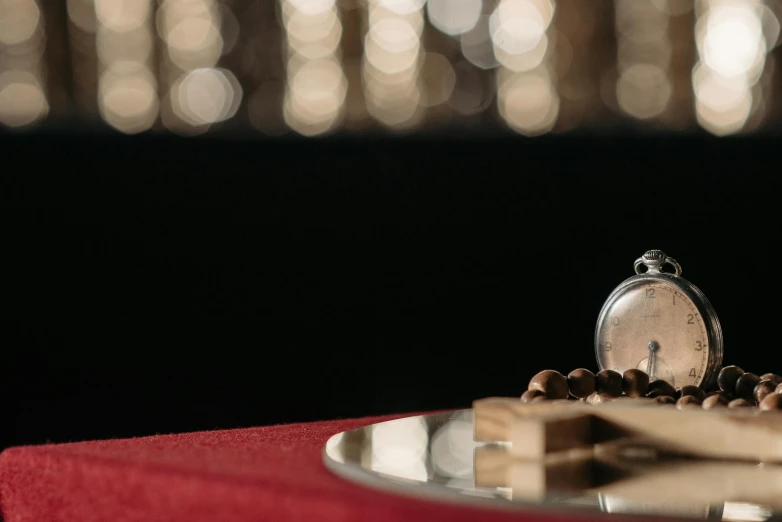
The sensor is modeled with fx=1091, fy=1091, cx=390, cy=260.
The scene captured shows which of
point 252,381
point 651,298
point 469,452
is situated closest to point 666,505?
point 469,452

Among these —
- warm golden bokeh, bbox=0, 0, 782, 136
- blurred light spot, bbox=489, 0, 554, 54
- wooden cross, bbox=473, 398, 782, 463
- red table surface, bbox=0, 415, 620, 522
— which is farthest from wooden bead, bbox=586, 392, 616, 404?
blurred light spot, bbox=489, 0, 554, 54

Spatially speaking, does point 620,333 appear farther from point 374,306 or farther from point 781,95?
point 781,95

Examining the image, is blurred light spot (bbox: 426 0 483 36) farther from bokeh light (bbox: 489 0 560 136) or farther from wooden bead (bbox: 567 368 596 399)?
wooden bead (bbox: 567 368 596 399)

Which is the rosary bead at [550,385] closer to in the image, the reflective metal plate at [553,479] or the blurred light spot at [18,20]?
the reflective metal plate at [553,479]

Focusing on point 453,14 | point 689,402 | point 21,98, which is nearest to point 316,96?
point 453,14

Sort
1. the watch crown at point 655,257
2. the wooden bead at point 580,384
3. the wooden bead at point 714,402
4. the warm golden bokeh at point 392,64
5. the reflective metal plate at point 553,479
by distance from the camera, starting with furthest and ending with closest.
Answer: the warm golden bokeh at point 392,64, the watch crown at point 655,257, the wooden bead at point 580,384, the wooden bead at point 714,402, the reflective metal plate at point 553,479

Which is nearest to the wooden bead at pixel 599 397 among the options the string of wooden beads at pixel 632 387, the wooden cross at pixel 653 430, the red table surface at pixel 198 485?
the string of wooden beads at pixel 632 387
